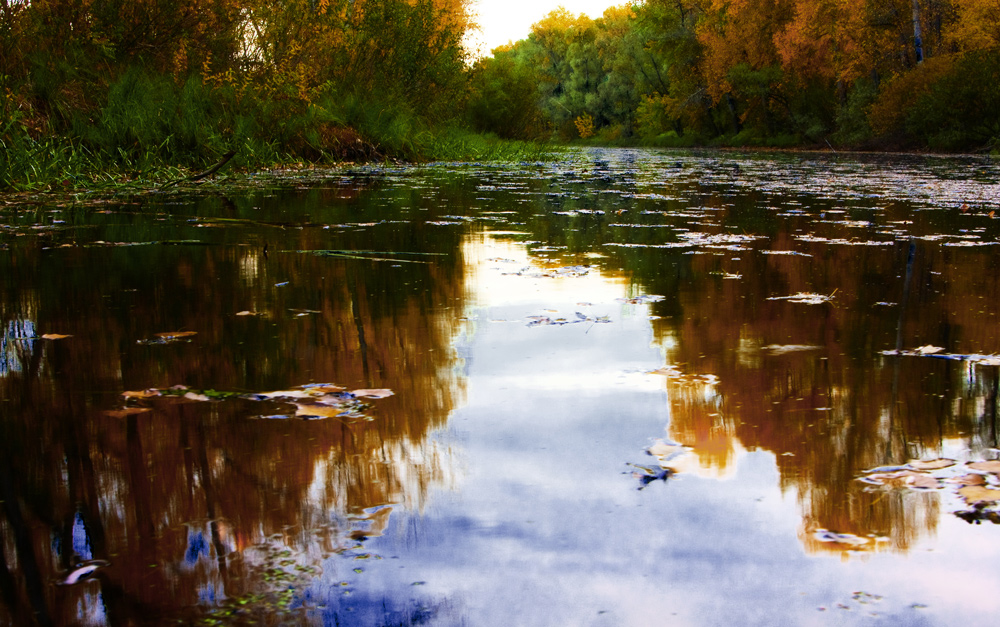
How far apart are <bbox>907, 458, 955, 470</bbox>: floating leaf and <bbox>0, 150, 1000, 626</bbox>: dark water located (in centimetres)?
2

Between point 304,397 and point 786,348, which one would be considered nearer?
point 304,397

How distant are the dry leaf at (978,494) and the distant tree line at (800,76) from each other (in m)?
24.7

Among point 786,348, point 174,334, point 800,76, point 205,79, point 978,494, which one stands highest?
point 800,76

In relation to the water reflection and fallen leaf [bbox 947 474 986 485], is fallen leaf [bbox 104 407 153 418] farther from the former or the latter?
fallen leaf [bbox 947 474 986 485]

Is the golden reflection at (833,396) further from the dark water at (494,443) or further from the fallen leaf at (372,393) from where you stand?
the fallen leaf at (372,393)

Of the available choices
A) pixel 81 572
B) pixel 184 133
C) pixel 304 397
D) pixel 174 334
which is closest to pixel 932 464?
pixel 304 397

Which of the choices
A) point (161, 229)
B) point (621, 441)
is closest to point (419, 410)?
point (621, 441)

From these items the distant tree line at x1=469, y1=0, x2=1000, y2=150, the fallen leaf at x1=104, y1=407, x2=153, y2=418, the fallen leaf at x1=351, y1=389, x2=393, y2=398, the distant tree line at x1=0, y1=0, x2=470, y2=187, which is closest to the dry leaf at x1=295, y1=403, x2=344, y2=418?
the fallen leaf at x1=351, y1=389, x2=393, y2=398

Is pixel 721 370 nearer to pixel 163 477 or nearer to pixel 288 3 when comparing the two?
pixel 163 477

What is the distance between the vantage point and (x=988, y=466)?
190 centimetres

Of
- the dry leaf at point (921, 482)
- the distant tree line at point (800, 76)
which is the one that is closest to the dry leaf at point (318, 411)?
the dry leaf at point (921, 482)

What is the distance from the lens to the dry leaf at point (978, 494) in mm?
1720

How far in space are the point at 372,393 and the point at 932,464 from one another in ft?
4.43

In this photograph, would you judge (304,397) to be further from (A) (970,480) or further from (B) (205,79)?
(B) (205,79)
